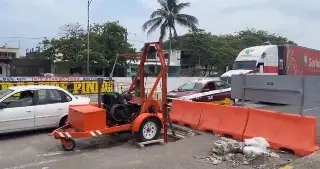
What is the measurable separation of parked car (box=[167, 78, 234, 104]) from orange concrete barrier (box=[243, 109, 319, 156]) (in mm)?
6348

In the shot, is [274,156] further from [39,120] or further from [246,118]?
[39,120]

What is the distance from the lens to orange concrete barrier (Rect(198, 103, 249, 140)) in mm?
9523

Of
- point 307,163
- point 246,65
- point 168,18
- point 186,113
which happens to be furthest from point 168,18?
point 307,163

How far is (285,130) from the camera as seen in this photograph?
8.35 m

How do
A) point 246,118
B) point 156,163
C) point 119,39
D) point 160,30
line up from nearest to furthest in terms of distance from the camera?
point 156,163 < point 246,118 < point 119,39 < point 160,30

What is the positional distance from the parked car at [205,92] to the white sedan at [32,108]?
19.6 feet

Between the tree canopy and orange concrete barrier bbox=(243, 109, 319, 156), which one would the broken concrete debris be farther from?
the tree canopy

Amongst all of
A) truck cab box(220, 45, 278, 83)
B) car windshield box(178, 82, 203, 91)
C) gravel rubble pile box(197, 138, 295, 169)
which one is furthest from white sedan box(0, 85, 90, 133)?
truck cab box(220, 45, 278, 83)

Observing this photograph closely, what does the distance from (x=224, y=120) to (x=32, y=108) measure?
5.45 meters

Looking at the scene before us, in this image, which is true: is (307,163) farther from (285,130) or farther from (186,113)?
(186,113)

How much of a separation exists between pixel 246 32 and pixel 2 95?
247 feet

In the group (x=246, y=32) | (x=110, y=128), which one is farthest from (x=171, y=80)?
(x=246, y=32)

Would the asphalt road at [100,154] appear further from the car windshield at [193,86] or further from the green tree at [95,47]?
the green tree at [95,47]

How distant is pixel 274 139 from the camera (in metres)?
8.50
